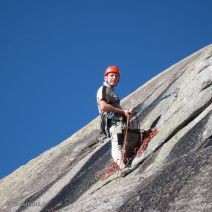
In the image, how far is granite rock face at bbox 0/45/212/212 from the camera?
7402mm

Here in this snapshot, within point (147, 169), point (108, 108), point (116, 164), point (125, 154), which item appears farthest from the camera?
point (116, 164)

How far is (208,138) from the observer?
8.83 m

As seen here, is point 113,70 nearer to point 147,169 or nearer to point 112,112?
point 112,112

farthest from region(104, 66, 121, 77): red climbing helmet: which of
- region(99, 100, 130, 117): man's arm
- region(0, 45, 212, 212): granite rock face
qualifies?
region(0, 45, 212, 212): granite rock face

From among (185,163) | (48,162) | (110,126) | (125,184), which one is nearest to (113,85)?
(110,126)

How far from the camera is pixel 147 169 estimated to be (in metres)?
9.77

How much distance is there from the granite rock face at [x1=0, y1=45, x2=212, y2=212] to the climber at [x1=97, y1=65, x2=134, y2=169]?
0.97m

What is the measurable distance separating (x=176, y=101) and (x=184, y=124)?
2.16 m

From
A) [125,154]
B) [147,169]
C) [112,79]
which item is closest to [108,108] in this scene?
[112,79]

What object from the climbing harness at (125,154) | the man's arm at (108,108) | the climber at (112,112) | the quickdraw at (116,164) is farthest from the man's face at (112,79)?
the quickdraw at (116,164)

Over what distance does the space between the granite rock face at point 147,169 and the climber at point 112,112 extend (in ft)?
3.20

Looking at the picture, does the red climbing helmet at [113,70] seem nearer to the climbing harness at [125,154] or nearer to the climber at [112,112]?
the climber at [112,112]

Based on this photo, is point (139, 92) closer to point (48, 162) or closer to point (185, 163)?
point (48, 162)

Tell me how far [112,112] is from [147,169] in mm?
3036
